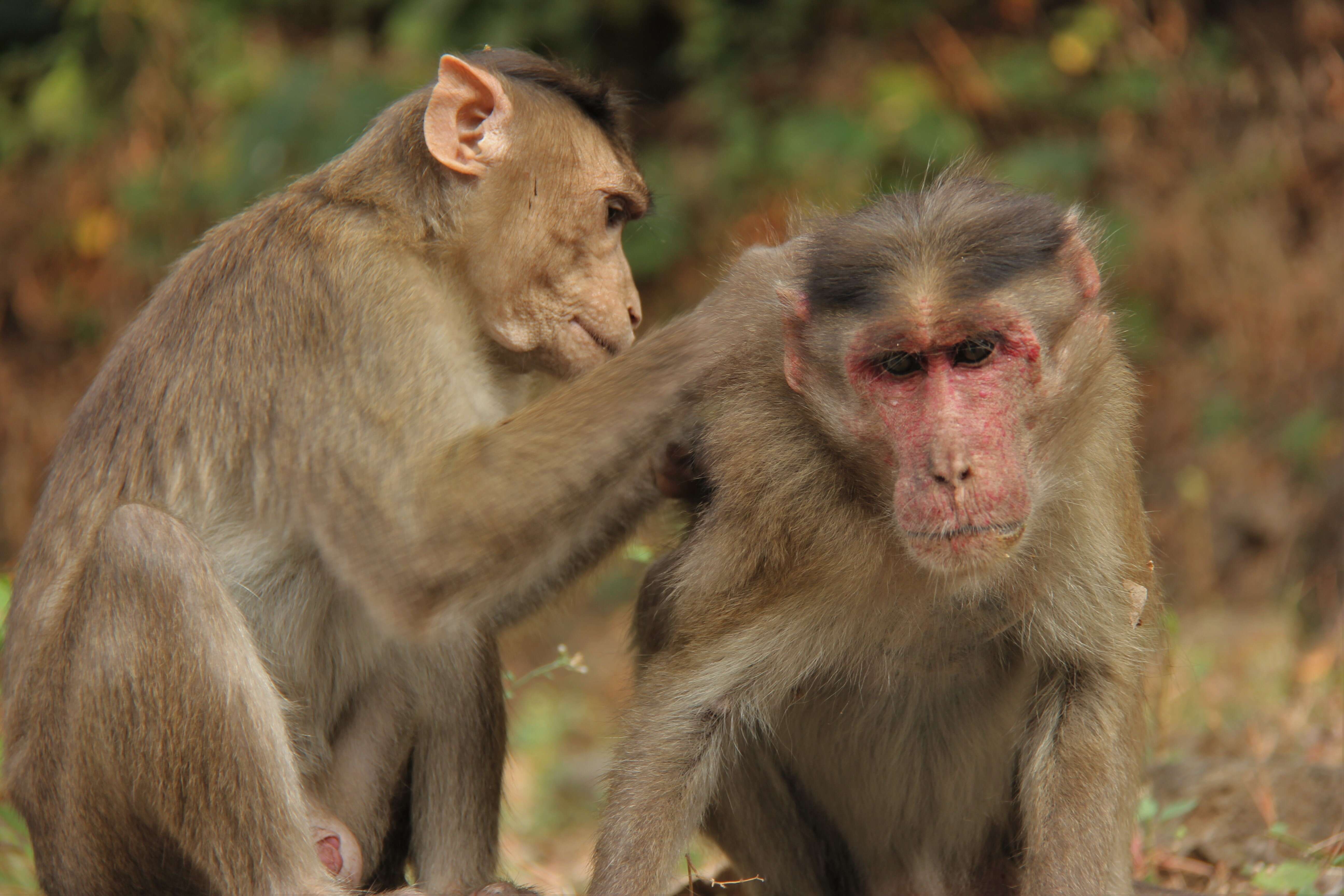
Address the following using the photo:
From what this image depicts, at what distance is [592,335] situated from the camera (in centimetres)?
424

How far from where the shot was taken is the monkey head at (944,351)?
3.22 meters

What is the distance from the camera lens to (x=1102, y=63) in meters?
9.76

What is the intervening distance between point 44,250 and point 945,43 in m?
6.41

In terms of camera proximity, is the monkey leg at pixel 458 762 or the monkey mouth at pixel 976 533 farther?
the monkey leg at pixel 458 762

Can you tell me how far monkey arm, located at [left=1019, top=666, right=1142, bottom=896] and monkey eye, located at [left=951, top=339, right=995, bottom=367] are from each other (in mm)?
952

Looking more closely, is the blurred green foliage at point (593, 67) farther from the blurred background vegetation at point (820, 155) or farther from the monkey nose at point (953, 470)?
the monkey nose at point (953, 470)

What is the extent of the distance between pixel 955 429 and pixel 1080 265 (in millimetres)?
671

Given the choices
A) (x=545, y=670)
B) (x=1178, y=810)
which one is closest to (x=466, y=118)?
(x=545, y=670)

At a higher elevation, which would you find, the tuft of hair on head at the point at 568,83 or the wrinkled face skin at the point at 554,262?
the tuft of hair on head at the point at 568,83

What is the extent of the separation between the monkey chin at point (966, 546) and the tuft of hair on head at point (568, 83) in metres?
1.88

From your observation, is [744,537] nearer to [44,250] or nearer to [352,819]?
[352,819]

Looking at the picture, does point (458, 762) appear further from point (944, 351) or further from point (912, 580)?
point (944, 351)

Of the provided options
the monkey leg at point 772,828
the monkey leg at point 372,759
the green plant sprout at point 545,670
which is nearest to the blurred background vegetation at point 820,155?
the green plant sprout at point 545,670

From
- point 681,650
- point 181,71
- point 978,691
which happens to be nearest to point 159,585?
point 681,650
